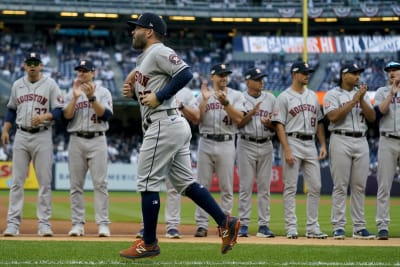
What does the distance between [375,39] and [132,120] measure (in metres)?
11.4

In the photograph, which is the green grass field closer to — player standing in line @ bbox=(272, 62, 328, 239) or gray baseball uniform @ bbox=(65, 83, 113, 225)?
gray baseball uniform @ bbox=(65, 83, 113, 225)

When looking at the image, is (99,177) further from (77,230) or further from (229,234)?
(229,234)

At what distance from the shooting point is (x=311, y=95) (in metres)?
9.91

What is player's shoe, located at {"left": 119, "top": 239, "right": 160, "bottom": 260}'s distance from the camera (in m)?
6.65

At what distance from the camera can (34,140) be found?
9.58 m

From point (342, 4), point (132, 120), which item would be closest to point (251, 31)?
point (342, 4)

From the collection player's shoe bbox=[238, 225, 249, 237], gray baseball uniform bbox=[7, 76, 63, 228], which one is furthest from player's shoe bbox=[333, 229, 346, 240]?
gray baseball uniform bbox=[7, 76, 63, 228]

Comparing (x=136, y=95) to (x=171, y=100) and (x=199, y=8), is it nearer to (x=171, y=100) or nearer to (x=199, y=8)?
(x=171, y=100)

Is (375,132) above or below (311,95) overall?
below

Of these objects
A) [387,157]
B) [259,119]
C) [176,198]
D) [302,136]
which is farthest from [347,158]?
[176,198]

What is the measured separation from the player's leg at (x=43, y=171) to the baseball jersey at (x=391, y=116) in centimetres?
399

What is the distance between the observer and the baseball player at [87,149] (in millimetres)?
9586

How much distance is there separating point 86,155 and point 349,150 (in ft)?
10.3

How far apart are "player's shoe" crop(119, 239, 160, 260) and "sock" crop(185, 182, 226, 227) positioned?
52cm
